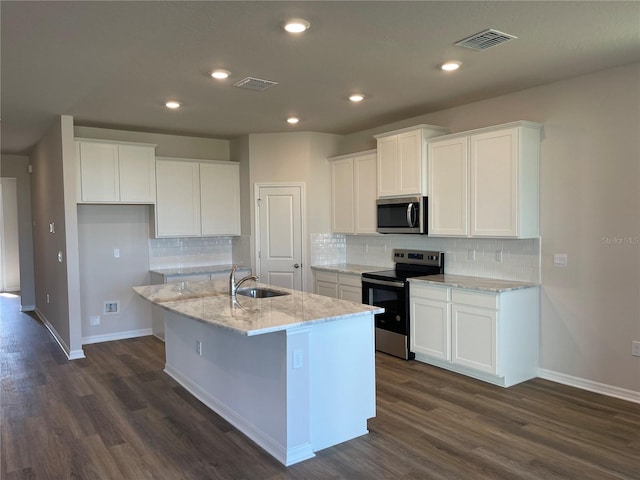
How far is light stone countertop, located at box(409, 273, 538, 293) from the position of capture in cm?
412

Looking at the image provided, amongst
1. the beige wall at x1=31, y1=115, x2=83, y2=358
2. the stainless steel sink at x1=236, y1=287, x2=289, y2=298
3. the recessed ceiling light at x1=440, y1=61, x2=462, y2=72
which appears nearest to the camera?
the recessed ceiling light at x1=440, y1=61, x2=462, y2=72

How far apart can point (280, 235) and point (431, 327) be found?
A: 2.50 metres

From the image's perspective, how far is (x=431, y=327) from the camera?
15.3ft

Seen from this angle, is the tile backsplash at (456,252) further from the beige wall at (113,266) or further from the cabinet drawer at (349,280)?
the beige wall at (113,266)

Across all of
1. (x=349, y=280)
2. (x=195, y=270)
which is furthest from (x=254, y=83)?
(x=195, y=270)

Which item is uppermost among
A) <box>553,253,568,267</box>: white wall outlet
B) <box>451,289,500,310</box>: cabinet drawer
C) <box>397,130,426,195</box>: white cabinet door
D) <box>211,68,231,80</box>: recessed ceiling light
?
<box>211,68,231,80</box>: recessed ceiling light

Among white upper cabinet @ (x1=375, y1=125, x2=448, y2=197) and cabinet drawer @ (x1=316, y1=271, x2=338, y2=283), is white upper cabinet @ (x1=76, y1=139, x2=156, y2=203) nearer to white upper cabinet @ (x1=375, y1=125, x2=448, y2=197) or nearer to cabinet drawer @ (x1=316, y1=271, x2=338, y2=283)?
cabinet drawer @ (x1=316, y1=271, x2=338, y2=283)

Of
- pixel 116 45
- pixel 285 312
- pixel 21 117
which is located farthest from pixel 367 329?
pixel 21 117

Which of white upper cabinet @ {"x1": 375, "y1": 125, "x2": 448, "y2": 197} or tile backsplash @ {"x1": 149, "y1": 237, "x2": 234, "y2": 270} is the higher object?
white upper cabinet @ {"x1": 375, "y1": 125, "x2": 448, "y2": 197}

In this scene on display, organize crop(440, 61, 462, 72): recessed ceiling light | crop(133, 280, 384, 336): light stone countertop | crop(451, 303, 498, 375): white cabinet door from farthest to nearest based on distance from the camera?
crop(451, 303, 498, 375): white cabinet door < crop(440, 61, 462, 72): recessed ceiling light < crop(133, 280, 384, 336): light stone countertop

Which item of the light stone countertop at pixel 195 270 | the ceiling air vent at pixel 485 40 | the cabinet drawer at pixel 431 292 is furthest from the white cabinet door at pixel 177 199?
the ceiling air vent at pixel 485 40

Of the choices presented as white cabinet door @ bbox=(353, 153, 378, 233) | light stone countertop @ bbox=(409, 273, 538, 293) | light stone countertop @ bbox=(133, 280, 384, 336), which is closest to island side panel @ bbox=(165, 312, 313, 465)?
light stone countertop @ bbox=(133, 280, 384, 336)

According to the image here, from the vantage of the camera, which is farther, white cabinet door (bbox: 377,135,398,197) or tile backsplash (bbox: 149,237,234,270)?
tile backsplash (bbox: 149,237,234,270)

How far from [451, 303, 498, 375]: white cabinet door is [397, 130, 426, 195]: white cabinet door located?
1.35m
